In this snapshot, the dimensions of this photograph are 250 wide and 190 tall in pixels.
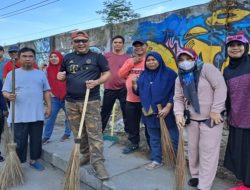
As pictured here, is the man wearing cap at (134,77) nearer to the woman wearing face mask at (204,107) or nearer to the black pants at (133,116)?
the black pants at (133,116)

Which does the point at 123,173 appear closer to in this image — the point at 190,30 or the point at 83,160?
the point at 83,160

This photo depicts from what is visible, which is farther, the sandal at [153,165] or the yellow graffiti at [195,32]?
the yellow graffiti at [195,32]

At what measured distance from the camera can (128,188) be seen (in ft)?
12.8

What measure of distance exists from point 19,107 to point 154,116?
1.93 meters

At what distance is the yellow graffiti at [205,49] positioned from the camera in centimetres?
610

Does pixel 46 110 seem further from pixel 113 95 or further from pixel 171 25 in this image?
pixel 171 25

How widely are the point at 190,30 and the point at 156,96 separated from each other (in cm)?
273

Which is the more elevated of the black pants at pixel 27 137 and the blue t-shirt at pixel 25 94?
the blue t-shirt at pixel 25 94

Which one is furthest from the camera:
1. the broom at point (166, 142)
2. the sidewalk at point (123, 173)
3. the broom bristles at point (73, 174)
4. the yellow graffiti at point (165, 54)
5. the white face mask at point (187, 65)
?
the yellow graffiti at point (165, 54)

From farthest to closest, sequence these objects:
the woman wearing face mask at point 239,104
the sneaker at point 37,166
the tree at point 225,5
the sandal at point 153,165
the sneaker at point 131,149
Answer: the tree at point 225,5, the sneaker at point 131,149, the sneaker at point 37,166, the sandal at point 153,165, the woman wearing face mask at point 239,104

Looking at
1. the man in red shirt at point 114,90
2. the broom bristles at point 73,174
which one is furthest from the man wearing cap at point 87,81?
the man in red shirt at point 114,90

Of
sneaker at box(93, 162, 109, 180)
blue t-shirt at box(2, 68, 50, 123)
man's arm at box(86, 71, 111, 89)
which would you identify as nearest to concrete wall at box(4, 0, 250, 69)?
man's arm at box(86, 71, 111, 89)

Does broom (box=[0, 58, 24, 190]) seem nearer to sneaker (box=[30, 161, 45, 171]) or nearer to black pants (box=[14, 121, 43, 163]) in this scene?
black pants (box=[14, 121, 43, 163])

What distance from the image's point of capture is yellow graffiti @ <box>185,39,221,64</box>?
6.10 metres
